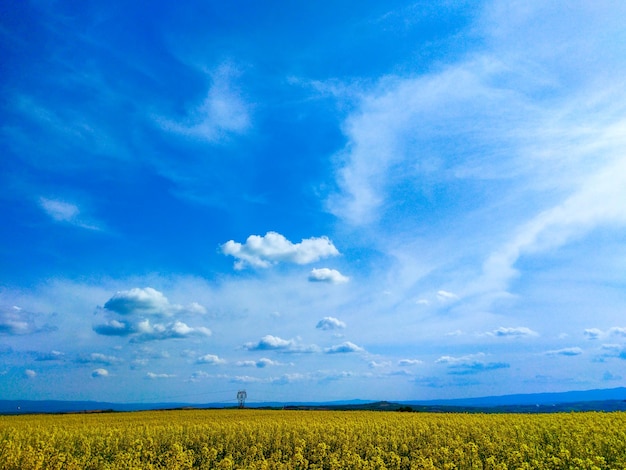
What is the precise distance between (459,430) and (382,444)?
5.39 m

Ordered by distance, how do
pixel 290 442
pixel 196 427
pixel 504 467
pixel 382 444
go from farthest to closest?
pixel 196 427
pixel 290 442
pixel 382 444
pixel 504 467

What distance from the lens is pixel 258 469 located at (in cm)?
1798

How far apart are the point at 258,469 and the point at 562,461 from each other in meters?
12.1

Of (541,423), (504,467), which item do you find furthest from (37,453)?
(541,423)

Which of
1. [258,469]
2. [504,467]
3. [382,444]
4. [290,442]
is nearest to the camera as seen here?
[504,467]

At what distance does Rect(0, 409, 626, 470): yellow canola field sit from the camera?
61.2ft

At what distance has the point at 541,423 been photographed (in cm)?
2688

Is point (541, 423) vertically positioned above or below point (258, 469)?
above

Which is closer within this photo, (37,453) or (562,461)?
(562,461)

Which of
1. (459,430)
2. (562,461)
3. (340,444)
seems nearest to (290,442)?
(340,444)

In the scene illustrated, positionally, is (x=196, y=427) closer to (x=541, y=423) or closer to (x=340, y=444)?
(x=340, y=444)

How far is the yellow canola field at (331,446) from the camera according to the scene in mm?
18656

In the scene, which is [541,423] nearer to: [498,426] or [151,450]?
[498,426]

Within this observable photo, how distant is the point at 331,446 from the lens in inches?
963
